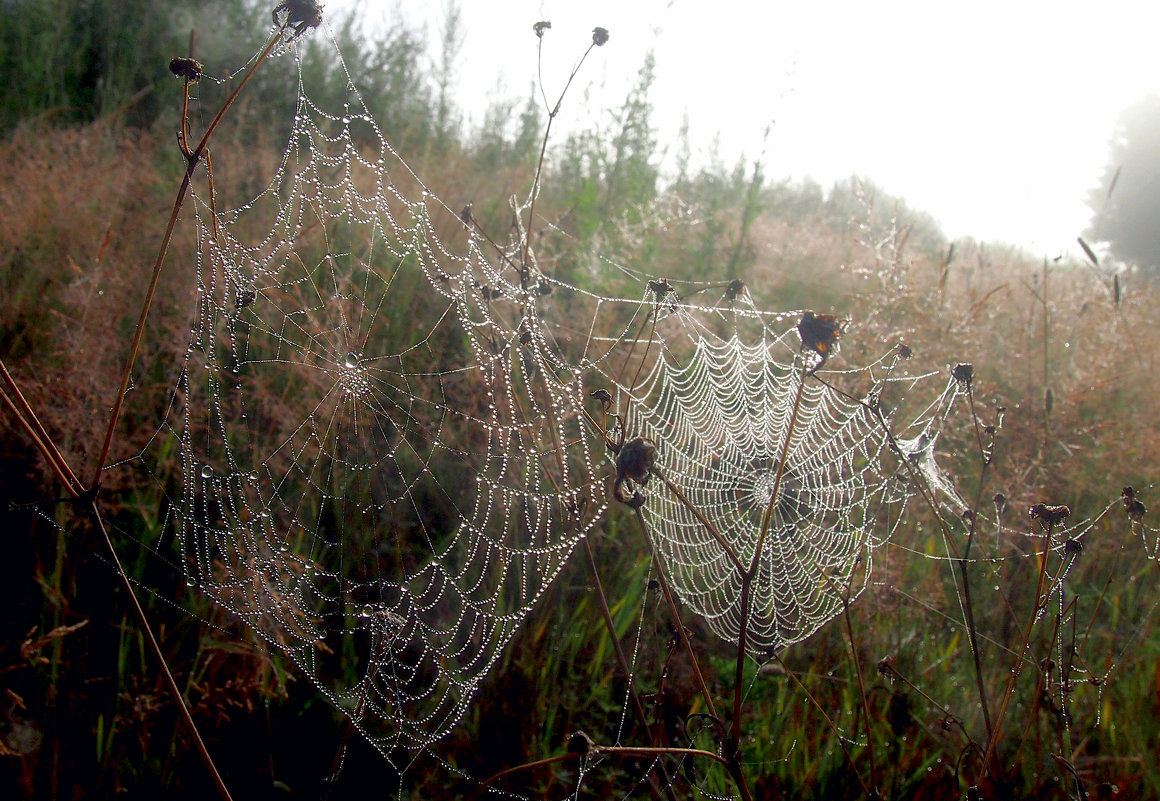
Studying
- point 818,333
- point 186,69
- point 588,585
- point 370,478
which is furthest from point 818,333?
point 370,478

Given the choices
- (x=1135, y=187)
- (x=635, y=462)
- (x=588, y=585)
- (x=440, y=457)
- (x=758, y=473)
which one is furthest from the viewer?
(x=1135, y=187)

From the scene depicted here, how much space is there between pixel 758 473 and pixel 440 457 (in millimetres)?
1440

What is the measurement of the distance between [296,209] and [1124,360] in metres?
4.27

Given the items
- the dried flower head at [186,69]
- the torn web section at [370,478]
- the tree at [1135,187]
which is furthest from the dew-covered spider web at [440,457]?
the tree at [1135,187]

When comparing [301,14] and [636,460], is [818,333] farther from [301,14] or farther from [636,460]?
[301,14]

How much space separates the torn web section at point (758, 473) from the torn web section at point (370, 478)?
0.41 m

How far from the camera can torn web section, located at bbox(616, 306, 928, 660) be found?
2695mm

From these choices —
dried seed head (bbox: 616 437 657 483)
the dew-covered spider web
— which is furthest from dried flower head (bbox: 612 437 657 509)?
the dew-covered spider web

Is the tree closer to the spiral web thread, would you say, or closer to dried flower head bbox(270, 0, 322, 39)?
the spiral web thread

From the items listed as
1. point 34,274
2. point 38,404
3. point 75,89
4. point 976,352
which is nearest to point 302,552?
point 38,404

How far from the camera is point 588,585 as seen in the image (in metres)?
2.46

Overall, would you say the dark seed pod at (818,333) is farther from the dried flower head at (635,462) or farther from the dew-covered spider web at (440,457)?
the dew-covered spider web at (440,457)

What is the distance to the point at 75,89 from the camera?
6.75 m

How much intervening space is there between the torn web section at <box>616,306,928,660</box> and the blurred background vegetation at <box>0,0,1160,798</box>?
16cm
